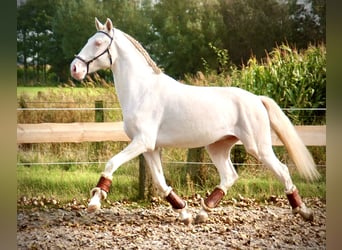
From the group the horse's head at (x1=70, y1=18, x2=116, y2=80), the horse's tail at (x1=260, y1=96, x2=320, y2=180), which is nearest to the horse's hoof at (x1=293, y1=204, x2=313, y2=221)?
the horse's tail at (x1=260, y1=96, x2=320, y2=180)

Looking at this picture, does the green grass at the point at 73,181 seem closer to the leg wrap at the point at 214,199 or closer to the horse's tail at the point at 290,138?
the leg wrap at the point at 214,199

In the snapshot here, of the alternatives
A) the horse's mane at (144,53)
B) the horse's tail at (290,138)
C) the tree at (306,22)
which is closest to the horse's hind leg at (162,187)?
the horse's mane at (144,53)

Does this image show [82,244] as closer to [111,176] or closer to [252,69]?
[111,176]

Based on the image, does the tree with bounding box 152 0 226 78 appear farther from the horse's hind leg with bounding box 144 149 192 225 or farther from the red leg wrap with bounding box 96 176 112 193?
the red leg wrap with bounding box 96 176 112 193

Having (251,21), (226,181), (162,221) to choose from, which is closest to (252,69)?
(251,21)

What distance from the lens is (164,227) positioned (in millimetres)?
3676

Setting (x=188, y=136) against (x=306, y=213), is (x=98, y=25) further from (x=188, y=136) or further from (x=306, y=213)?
(x=306, y=213)

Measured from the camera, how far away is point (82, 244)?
359 cm

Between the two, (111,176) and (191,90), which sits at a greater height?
(191,90)

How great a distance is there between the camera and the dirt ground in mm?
3607

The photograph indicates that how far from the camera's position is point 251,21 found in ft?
12.1

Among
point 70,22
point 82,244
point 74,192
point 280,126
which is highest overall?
point 70,22
